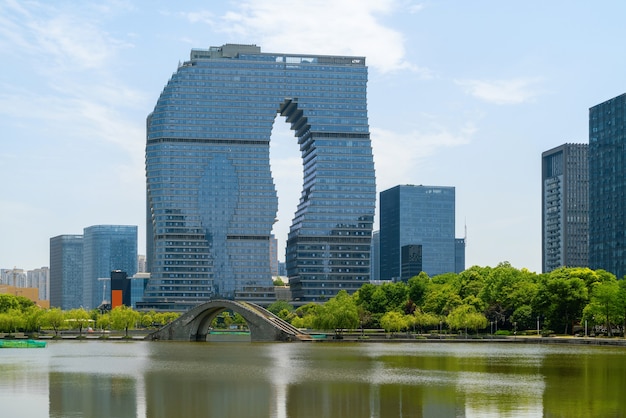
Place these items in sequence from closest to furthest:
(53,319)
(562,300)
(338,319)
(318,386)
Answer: (318,386) < (562,300) < (338,319) < (53,319)

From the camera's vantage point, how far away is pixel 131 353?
124250 mm

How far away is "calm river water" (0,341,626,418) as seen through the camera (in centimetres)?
5681

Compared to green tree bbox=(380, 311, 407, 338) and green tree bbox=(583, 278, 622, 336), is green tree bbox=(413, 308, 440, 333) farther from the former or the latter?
green tree bbox=(583, 278, 622, 336)

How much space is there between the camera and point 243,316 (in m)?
179

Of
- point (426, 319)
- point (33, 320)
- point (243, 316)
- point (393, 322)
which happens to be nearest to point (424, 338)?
point (393, 322)

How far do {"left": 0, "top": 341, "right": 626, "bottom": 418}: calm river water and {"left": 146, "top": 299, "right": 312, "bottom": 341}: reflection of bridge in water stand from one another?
61031 mm

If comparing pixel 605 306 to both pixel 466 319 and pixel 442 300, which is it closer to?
pixel 466 319

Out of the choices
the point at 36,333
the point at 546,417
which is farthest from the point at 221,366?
the point at 36,333

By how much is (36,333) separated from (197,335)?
1307 inches

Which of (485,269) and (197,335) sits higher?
(485,269)

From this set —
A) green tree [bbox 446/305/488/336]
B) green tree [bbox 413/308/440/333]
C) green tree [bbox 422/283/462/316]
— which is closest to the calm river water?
green tree [bbox 446/305/488/336]

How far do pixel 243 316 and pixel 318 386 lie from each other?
10920 cm

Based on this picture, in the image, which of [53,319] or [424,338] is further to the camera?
[53,319]

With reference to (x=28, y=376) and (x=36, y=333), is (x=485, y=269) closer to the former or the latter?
(x=36, y=333)
